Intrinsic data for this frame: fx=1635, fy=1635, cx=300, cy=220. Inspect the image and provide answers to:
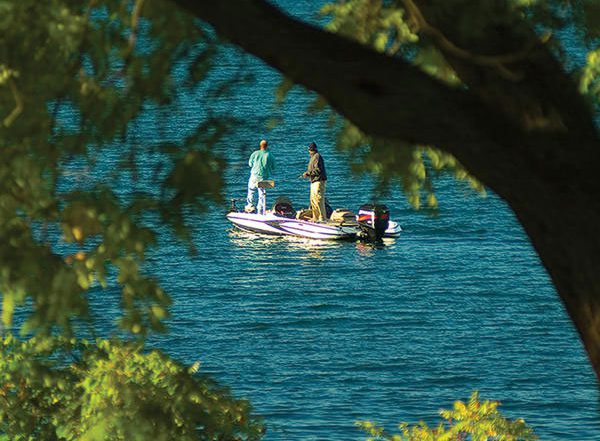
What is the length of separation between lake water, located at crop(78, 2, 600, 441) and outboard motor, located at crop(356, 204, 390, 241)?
0.80 meters

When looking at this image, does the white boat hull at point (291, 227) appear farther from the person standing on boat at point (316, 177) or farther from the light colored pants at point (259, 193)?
the person standing on boat at point (316, 177)

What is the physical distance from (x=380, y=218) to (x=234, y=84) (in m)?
32.0

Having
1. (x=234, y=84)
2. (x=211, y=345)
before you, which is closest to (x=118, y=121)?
(x=234, y=84)

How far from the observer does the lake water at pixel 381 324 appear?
27594 millimetres

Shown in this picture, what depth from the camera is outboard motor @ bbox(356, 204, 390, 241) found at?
3938cm

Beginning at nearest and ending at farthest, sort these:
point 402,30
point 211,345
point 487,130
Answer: point 487,130
point 402,30
point 211,345

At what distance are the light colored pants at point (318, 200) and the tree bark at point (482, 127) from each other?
29.3 metres

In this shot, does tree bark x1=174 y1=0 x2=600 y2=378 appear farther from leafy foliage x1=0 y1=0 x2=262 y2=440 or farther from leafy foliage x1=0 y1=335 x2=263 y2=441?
leafy foliage x1=0 y1=335 x2=263 y2=441

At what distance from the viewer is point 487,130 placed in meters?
6.45

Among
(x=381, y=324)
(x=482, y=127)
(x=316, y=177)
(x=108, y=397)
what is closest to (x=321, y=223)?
(x=316, y=177)

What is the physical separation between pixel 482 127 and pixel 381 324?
28.4 meters

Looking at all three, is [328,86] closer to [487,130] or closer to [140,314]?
[487,130]

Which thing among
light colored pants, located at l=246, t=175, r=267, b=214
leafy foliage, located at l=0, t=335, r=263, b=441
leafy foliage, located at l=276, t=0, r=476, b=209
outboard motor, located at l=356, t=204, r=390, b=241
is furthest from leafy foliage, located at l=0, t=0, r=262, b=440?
outboard motor, located at l=356, t=204, r=390, b=241

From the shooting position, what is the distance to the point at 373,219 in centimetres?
3959
